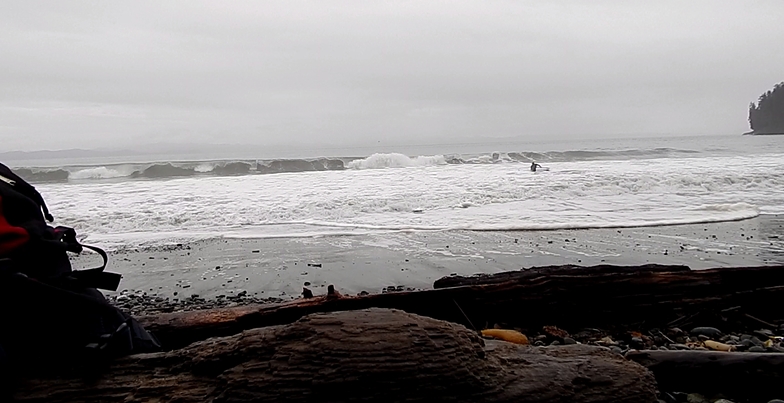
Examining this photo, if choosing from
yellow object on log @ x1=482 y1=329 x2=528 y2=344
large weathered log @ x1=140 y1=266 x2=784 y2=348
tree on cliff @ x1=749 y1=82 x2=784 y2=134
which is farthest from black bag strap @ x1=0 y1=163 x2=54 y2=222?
tree on cliff @ x1=749 y1=82 x2=784 y2=134

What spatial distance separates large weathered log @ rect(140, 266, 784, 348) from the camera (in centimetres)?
345

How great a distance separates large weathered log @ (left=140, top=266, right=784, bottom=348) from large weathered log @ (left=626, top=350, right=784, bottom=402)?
3.74ft

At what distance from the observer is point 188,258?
23.8 feet

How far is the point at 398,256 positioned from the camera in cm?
687

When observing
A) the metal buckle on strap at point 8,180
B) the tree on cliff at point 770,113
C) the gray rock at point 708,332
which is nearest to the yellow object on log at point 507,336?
the gray rock at point 708,332

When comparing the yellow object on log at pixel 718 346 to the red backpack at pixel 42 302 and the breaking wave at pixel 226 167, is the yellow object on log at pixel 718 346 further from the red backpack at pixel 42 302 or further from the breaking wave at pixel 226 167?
the breaking wave at pixel 226 167

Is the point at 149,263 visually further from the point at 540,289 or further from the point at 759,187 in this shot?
the point at 759,187

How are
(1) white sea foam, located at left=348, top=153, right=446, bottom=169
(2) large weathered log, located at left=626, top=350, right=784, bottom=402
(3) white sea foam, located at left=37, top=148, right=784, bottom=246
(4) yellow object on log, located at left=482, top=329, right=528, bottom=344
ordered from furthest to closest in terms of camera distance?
(1) white sea foam, located at left=348, top=153, right=446, bottom=169, (3) white sea foam, located at left=37, top=148, right=784, bottom=246, (4) yellow object on log, located at left=482, top=329, right=528, bottom=344, (2) large weathered log, located at left=626, top=350, right=784, bottom=402

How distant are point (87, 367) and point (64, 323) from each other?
19 centimetres

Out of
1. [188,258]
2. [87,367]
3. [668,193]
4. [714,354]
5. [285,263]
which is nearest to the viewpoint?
[87,367]

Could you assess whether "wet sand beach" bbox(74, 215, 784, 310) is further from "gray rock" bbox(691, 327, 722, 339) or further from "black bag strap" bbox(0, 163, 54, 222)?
"black bag strap" bbox(0, 163, 54, 222)

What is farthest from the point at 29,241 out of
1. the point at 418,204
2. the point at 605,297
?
the point at 418,204

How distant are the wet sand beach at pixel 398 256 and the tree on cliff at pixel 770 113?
97547mm

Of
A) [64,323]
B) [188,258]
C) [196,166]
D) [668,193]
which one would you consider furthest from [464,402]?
[196,166]
